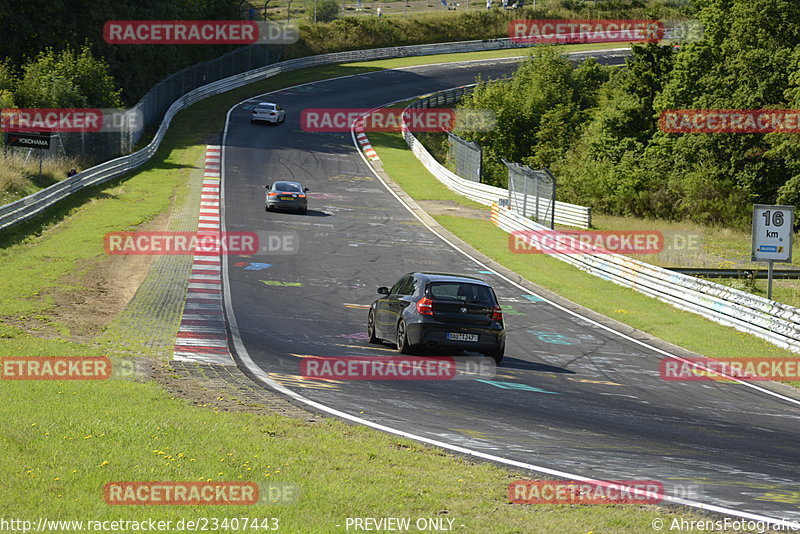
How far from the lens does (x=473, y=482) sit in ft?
27.5

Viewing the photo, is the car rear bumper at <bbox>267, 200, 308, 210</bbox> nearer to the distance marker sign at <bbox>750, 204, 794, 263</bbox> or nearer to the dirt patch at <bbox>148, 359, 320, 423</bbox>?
the distance marker sign at <bbox>750, 204, 794, 263</bbox>

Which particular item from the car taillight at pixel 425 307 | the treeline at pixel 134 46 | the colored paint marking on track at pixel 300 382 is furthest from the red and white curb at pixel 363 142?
the colored paint marking on track at pixel 300 382

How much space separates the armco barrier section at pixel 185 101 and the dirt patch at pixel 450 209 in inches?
578

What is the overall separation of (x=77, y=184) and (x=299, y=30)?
5815cm

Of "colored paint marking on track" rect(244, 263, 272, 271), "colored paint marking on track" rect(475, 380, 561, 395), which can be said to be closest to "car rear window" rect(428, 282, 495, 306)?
"colored paint marking on track" rect(475, 380, 561, 395)

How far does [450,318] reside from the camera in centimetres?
1582

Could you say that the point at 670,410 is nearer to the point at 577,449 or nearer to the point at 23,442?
the point at 577,449

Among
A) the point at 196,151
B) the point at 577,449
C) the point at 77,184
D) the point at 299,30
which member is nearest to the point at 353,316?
the point at 577,449

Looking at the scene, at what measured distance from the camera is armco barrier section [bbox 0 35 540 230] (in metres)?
30.5

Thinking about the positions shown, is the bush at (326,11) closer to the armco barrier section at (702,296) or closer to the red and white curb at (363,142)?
the red and white curb at (363,142)

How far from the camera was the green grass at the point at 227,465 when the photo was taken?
711 cm

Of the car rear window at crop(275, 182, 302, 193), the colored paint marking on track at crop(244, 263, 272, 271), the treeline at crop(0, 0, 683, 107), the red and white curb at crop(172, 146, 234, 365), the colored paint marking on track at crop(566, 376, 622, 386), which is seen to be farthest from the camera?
the treeline at crop(0, 0, 683, 107)

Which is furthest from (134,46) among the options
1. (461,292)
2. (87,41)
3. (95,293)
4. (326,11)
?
(326,11)

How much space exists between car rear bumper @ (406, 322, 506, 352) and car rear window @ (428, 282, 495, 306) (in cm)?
54
